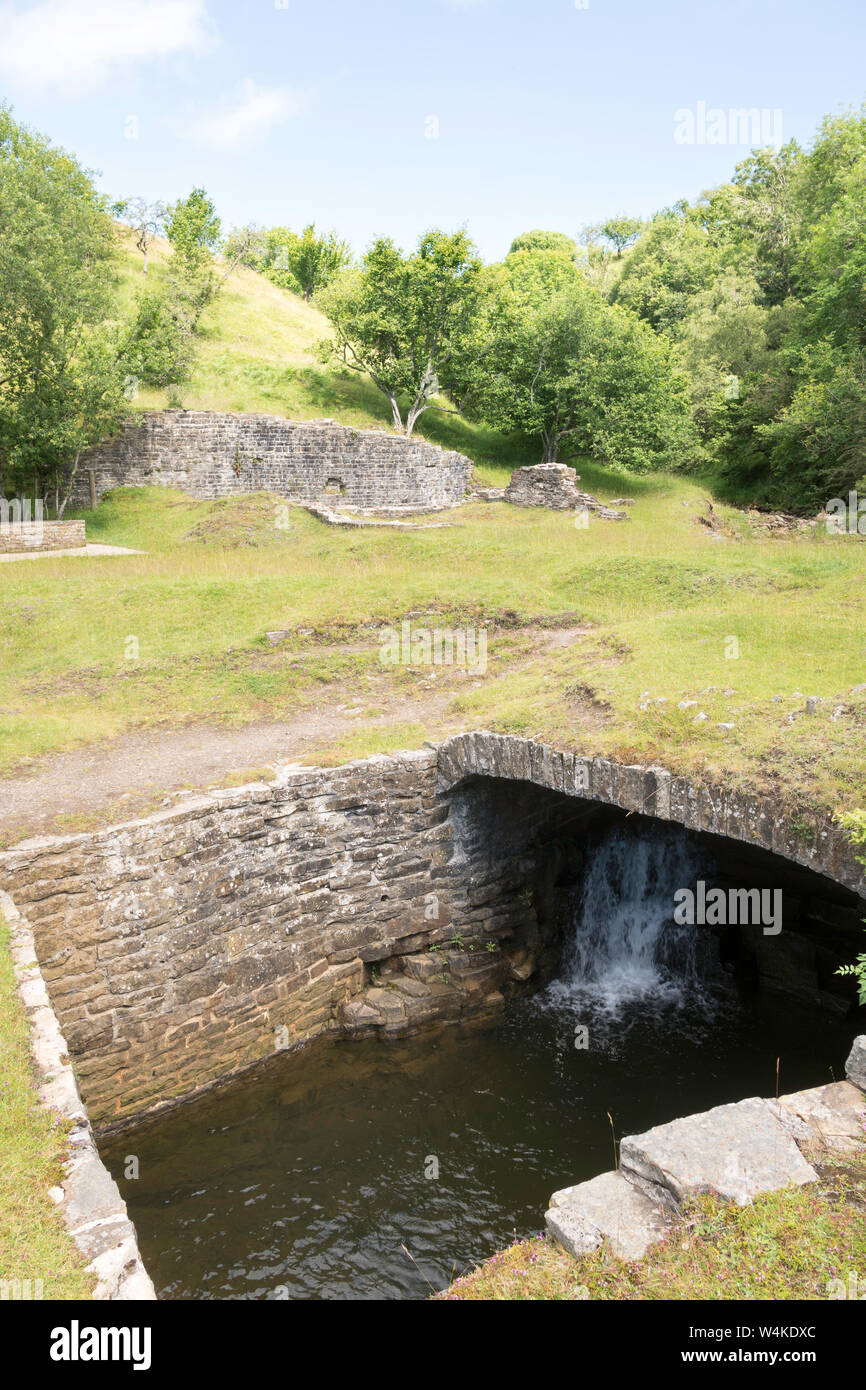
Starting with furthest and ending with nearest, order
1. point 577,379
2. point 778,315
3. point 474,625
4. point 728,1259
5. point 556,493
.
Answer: point 778,315
point 577,379
point 556,493
point 474,625
point 728,1259

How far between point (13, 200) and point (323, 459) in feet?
38.5

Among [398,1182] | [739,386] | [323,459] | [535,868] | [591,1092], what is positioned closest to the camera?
[398,1182]

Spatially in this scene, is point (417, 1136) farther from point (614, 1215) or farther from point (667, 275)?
point (667, 275)

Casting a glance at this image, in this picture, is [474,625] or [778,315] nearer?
[474,625]

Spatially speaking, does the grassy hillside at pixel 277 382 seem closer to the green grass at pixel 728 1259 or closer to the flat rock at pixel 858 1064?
the flat rock at pixel 858 1064

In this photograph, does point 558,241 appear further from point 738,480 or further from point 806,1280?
point 806,1280

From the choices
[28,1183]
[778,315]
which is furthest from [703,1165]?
[778,315]

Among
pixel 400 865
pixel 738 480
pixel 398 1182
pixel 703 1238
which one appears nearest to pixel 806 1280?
pixel 703 1238

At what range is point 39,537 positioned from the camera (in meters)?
22.7

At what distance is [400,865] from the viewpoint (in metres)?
11.2

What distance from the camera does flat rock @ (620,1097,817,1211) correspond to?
187 inches

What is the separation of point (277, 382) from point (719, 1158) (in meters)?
37.3

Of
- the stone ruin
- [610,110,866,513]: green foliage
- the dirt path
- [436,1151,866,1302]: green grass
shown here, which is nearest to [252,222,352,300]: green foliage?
[610,110,866,513]: green foliage

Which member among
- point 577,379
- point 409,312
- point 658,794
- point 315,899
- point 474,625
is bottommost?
point 315,899
